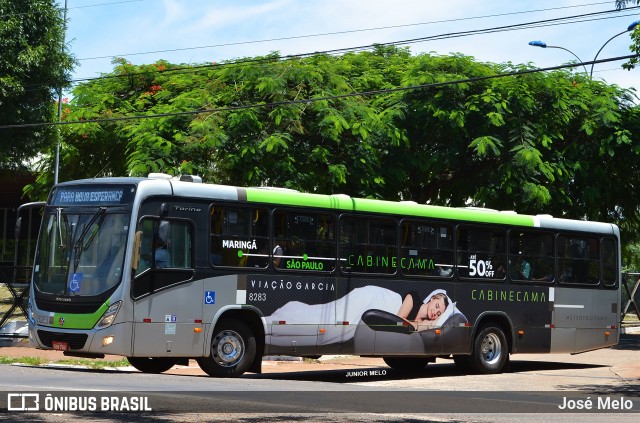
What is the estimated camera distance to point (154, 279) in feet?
55.3

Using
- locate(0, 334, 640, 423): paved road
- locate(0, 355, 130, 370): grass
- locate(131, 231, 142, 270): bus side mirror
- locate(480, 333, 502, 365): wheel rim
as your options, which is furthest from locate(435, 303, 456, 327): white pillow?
locate(131, 231, 142, 270): bus side mirror

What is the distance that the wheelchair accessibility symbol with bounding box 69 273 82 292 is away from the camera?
16.9 metres

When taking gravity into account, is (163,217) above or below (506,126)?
below

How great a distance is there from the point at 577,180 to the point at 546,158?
3.62 feet

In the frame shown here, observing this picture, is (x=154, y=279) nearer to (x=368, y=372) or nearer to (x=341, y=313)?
(x=341, y=313)

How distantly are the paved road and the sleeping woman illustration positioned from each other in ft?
3.40

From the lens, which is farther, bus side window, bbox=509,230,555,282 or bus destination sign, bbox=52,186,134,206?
bus side window, bbox=509,230,555,282

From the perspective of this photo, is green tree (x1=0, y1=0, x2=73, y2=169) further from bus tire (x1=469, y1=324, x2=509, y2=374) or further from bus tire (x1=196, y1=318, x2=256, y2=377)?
bus tire (x1=469, y1=324, x2=509, y2=374)

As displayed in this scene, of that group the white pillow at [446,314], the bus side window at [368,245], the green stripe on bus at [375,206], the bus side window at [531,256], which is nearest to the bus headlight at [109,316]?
the green stripe on bus at [375,206]

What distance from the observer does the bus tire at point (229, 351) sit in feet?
57.6

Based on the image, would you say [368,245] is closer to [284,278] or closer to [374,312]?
[374,312]

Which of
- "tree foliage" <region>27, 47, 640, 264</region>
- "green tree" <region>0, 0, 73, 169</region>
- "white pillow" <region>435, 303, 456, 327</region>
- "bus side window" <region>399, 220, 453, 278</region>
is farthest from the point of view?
"green tree" <region>0, 0, 73, 169</region>

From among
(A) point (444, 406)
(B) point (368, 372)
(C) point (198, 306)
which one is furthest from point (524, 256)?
(A) point (444, 406)

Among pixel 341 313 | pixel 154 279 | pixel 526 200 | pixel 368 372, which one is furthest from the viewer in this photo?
pixel 526 200
